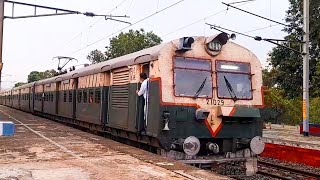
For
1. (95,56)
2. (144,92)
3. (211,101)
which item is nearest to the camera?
(211,101)

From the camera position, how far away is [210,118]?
8.69 meters

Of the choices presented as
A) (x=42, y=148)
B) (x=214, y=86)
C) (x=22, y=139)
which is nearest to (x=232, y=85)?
(x=214, y=86)

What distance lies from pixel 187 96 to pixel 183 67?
63 centimetres

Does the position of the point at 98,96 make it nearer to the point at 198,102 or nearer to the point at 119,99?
the point at 119,99

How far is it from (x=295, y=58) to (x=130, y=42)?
29.2 m

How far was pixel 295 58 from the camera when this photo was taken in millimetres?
28938

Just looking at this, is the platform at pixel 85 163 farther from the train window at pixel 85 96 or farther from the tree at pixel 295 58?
the tree at pixel 295 58

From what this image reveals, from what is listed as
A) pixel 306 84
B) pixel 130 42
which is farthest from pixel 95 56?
pixel 306 84

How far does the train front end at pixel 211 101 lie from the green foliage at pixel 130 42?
4489 centimetres

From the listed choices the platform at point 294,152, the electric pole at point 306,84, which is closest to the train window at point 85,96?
the platform at point 294,152

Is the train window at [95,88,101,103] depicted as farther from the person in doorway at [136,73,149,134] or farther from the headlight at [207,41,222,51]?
the headlight at [207,41,222,51]

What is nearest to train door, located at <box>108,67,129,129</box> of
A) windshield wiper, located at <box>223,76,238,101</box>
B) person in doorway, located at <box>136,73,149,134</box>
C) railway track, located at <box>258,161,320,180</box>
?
person in doorway, located at <box>136,73,149,134</box>

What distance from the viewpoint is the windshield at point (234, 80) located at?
899 cm

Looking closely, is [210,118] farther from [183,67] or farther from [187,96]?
[183,67]
